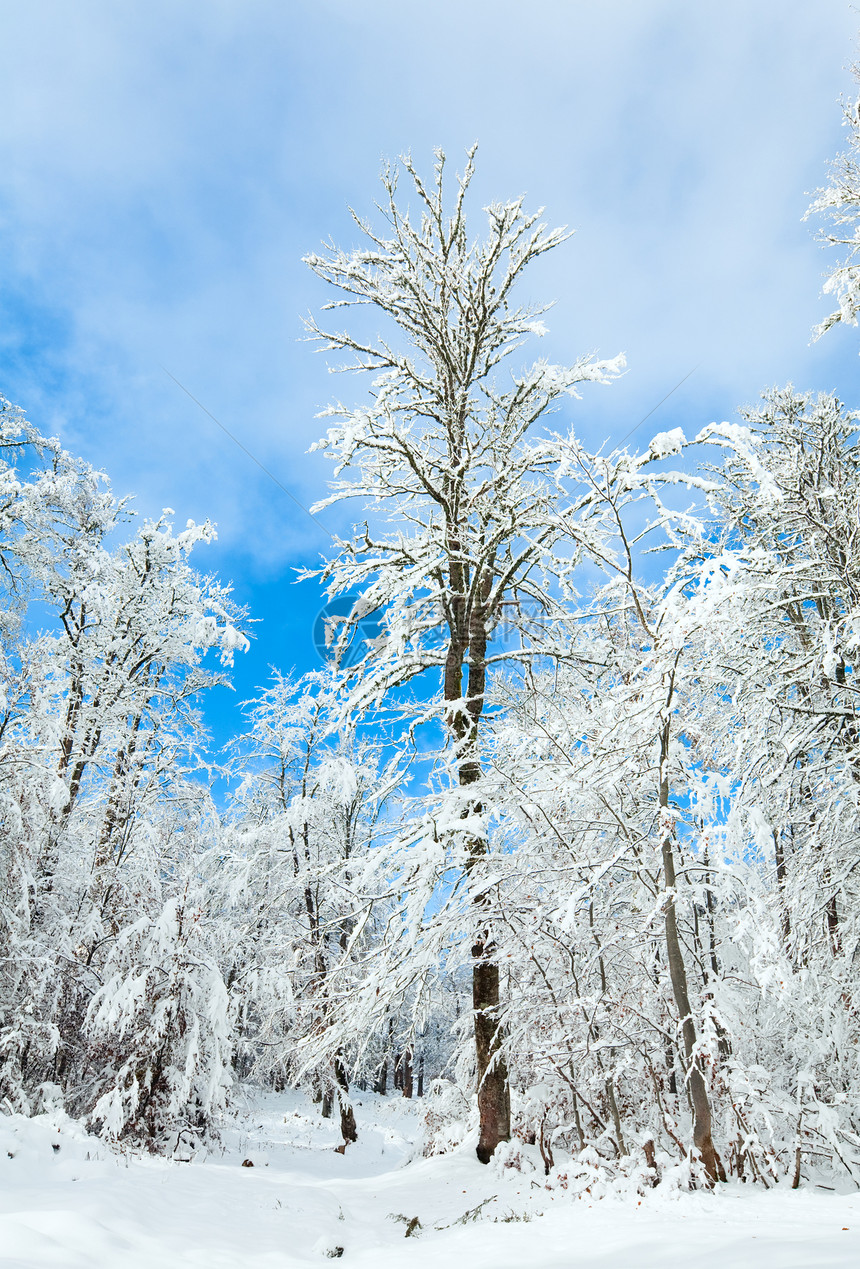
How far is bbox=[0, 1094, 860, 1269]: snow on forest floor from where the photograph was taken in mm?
3127

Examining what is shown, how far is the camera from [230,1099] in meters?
10.7

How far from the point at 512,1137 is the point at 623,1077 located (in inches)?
58.7

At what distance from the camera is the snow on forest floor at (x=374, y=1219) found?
3127 millimetres

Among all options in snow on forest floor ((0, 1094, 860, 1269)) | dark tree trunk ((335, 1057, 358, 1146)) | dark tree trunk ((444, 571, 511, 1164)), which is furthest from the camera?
dark tree trunk ((335, 1057, 358, 1146))

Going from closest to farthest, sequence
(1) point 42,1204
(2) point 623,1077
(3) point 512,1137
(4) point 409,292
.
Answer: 1. (1) point 42,1204
2. (2) point 623,1077
3. (3) point 512,1137
4. (4) point 409,292

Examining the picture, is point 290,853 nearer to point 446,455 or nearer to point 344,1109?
point 344,1109

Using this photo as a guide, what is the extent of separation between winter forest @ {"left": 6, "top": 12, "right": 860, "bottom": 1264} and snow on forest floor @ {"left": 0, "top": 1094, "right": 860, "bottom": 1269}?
434 mm

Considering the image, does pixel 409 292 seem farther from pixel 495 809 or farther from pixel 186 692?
pixel 186 692

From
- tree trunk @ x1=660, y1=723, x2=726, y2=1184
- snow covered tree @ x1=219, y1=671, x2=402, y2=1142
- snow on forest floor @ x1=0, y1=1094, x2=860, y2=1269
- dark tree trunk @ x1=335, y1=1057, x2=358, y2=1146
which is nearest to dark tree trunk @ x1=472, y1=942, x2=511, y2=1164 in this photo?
snow on forest floor @ x1=0, y1=1094, x2=860, y2=1269

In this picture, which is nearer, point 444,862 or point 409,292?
point 444,862

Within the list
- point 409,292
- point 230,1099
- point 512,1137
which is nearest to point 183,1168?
point 512,1137

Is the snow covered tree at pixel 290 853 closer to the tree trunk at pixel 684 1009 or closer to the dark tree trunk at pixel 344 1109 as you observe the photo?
the dark tree trunk at pixel 344 1109

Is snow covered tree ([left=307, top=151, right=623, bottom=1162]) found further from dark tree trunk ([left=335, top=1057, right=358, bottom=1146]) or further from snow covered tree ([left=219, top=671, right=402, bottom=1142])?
dark tree trunk ([left=335, top=1057, right=358, bottom=1146])

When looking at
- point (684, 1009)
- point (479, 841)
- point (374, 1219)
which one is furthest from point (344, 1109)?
point (684, 1009)
